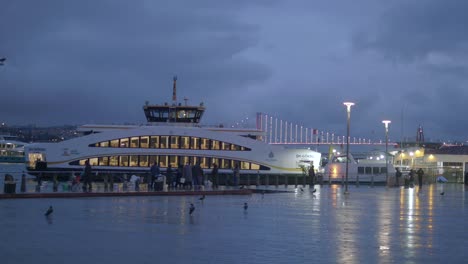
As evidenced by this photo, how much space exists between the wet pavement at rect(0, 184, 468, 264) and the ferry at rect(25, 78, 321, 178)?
93.1 ft

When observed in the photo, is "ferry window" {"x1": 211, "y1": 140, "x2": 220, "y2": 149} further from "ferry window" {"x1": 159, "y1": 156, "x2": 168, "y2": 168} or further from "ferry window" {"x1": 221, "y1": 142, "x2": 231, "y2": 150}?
"ferry window" {"x1": 159, "y1": 156, "x2": 168, "y2": 168}

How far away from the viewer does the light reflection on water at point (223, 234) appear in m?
11.0

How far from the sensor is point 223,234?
14.1 metres

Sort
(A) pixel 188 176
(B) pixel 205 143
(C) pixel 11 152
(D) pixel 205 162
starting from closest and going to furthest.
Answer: (A) pixel 188 176, (D) pixel 205 162, (B) pixel 205 143, (C) pixel 11 152

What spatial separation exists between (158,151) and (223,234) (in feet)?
123

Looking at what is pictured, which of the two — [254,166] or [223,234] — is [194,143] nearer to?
[254,166]

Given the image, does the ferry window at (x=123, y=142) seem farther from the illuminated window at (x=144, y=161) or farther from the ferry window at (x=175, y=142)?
the ferry window at (x=175, y=142)

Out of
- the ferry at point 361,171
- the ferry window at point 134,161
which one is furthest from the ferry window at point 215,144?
the ferry at point 361,171

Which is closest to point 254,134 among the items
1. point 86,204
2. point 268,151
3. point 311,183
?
point 268,151

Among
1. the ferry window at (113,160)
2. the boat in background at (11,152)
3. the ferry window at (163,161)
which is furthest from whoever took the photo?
the boat in background at (11,152)

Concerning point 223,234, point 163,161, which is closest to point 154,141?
point 163,161

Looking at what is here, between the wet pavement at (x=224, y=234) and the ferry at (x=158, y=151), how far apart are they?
2836cm

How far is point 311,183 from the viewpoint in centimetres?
4441

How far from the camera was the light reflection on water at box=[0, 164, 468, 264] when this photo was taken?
11.0 m
